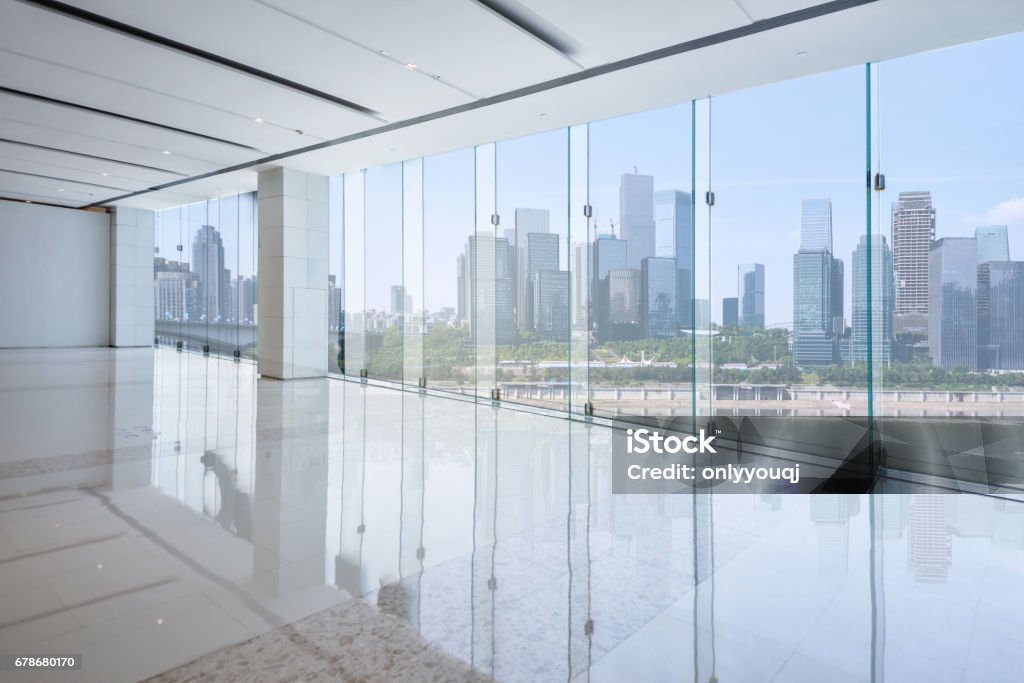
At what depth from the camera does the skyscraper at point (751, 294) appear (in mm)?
7984

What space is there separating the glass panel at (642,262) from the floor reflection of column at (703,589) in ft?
12.5

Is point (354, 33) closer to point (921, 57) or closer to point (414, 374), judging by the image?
point (921, 57)

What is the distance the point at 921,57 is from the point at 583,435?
19.1ft

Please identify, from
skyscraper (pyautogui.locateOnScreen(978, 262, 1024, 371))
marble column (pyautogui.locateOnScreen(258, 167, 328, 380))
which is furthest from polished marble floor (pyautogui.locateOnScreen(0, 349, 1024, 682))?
marble column (pyautogui.locateOnScreen(258, 167, 328, 380))

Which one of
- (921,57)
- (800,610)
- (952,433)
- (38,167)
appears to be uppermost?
(38,167)

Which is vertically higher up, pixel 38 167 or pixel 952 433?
pixel 38 167

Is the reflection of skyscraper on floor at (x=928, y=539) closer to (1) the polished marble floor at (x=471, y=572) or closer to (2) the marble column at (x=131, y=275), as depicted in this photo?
(1) the polished marble floor at (x=471, y=572)

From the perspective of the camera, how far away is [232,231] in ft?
60.7

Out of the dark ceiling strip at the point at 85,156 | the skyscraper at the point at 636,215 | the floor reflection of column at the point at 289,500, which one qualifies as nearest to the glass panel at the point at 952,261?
the skyscraper at the point at 636,215

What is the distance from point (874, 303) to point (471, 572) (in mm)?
5765

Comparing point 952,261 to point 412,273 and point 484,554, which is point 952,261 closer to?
point 484,554

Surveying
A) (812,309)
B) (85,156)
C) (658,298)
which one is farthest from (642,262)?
(85,156)

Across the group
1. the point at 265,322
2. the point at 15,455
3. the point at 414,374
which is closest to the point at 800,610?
the point at 15,455

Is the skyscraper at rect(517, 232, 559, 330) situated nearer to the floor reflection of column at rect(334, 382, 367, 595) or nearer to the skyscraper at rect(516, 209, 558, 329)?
the skyscraper at rect(516, 209, 558, 329)
